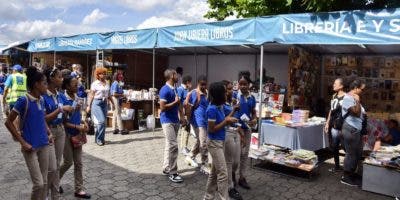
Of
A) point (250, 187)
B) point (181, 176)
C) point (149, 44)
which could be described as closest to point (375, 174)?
point (250, 187)

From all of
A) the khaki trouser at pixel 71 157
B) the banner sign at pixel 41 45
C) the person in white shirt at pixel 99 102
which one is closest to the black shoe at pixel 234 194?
the khaki trouser at pixel 71 157

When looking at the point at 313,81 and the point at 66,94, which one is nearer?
the point at 66,94

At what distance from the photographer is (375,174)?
6020 mm

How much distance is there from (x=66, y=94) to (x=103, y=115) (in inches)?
161

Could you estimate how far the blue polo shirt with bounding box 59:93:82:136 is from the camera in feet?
16.3

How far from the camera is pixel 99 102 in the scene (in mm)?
9047

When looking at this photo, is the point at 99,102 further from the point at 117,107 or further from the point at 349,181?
the point at 349,181

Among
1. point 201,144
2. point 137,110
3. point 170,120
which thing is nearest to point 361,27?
point 201,144

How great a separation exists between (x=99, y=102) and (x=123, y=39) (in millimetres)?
2705

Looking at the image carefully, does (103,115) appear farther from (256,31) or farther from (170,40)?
(256,31)

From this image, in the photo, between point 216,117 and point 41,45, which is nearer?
point 216,117

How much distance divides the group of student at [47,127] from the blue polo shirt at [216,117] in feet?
5.63

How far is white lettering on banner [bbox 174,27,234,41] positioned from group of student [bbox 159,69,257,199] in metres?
1.30

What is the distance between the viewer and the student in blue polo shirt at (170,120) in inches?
248
